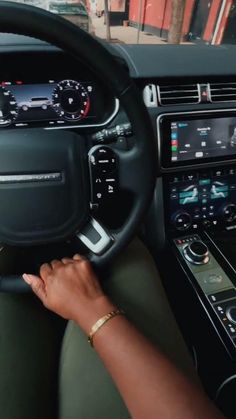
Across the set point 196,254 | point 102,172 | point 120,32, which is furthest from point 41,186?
point 120,32

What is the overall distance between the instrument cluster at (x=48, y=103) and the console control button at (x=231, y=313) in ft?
2.00

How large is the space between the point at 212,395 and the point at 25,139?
775 millimetres

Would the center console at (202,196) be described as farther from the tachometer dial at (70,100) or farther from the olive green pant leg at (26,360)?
the olive green pant leg at (26,360)

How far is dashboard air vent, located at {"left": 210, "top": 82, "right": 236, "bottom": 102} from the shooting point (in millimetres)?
1110

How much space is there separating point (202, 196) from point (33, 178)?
597 millimetres

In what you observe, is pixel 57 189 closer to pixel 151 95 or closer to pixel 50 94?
pixel 50 94

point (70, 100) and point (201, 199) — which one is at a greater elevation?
point (70, 100)

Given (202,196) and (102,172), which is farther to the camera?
(202,196)

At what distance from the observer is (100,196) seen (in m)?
0.85

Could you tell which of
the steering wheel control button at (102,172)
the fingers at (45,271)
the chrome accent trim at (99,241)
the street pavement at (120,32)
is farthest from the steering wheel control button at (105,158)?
the street pavement at (120,32)

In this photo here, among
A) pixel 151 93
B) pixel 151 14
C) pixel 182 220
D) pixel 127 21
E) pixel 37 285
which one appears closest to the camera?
pixel 37 285

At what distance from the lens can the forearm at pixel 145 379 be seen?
556 millimetres

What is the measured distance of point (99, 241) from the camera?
845 millimetres

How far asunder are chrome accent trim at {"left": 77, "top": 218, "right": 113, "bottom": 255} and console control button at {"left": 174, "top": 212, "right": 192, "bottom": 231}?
1.30 ft
